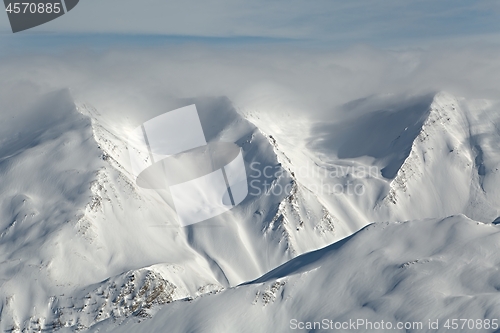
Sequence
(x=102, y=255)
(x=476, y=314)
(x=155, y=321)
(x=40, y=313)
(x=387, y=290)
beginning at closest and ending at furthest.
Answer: (x=476, y=314) → (x=387, y=290) → (x=155, y=321) → (x=40, y=313) → (x=102, y=255)

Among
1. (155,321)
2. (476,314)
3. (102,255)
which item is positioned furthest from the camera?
(102,255)

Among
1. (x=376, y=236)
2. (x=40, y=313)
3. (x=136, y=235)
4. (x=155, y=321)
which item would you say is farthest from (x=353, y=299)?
(x=136, y=235)

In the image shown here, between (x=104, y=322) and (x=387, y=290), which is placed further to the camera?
(x=104, y=322)

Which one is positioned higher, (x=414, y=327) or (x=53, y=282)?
(x=414, y=327)

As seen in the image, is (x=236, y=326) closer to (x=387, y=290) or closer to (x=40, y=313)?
(x=387, y=290)

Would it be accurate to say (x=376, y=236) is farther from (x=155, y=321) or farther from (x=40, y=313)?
(x=40, y=313)

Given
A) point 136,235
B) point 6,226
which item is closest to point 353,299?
point 136,235
